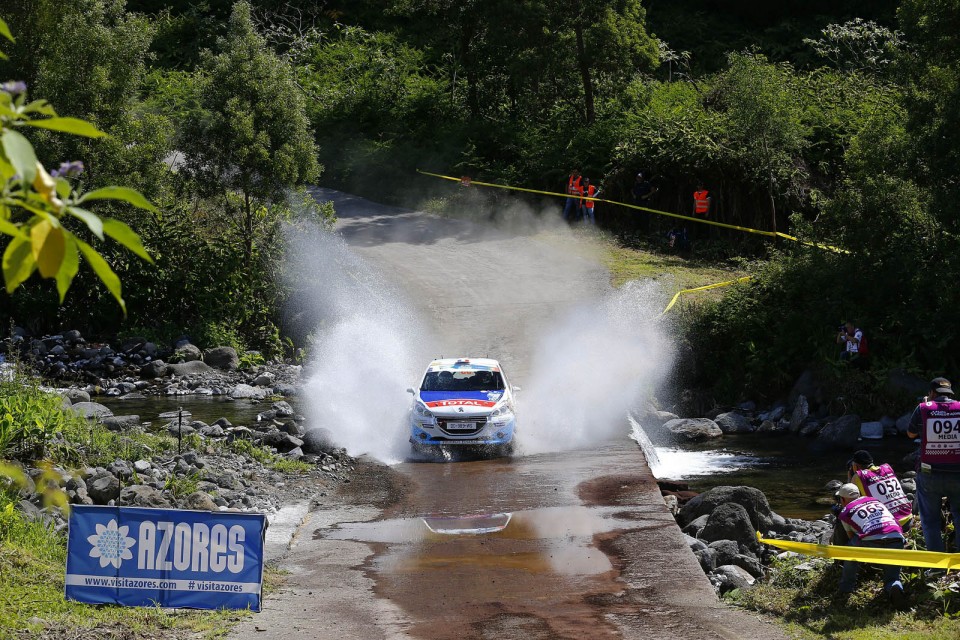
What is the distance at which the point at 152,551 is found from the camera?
919 cm

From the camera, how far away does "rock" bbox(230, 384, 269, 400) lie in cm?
2547

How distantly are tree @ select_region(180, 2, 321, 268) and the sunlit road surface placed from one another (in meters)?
13.3

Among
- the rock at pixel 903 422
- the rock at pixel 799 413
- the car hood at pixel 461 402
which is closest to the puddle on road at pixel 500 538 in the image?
the car hood at pixel 461 402

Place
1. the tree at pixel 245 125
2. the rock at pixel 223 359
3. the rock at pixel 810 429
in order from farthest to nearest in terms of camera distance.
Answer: the rock at pixel 223 359 → the tree at pixel 245 125 → the rock at pixel 810 429

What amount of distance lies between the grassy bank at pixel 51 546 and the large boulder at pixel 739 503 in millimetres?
6325

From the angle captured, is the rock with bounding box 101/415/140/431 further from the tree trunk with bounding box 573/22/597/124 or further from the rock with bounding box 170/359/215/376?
the tree trunk with bounding box 573/22/597/124

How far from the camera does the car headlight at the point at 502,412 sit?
1802 centimetres

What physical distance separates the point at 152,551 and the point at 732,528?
7178mm

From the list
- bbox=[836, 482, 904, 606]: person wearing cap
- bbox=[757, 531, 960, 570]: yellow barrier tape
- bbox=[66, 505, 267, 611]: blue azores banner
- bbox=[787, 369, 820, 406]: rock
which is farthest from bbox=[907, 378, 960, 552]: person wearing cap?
bbox=[787, 369, 820, 406]: rock

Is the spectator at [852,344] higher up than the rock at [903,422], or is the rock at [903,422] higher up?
the spectator at [852,344]

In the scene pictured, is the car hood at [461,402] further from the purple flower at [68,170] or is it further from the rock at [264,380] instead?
the purple flower at [68,170]

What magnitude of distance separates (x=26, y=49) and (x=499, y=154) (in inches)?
684

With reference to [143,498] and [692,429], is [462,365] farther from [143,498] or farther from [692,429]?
[143,498]

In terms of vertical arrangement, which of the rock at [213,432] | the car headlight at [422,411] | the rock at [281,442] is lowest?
the rock at [213,432]
